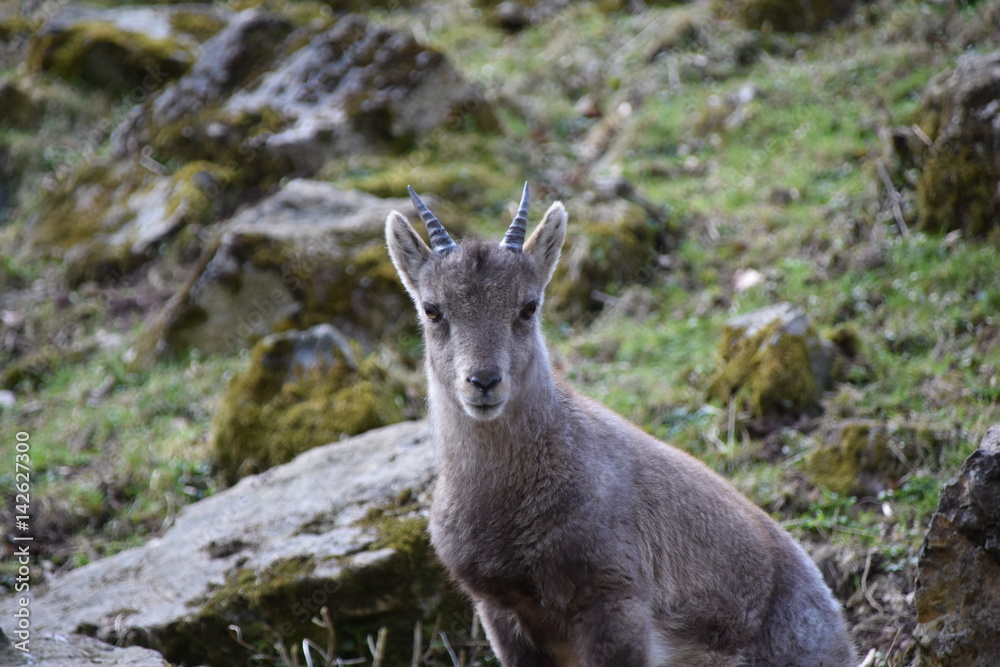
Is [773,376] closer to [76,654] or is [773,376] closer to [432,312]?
[432,312]

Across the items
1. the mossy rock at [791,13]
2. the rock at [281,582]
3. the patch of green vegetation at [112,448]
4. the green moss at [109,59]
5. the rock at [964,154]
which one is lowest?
the patch of green vegetation at [112,448]

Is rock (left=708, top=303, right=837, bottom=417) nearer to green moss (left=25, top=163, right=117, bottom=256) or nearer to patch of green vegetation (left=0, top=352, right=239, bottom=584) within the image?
patch of green vegetation (left=0, top=352, right=239, bottom=584)

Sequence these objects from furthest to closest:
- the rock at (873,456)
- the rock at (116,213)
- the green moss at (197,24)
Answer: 1. the green moss at (197,24)
2. the rock at (116,213)
3. the rock at (873,456)

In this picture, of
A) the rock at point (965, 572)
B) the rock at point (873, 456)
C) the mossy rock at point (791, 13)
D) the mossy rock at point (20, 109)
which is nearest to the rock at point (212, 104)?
the mossy rock at point (20, 109)

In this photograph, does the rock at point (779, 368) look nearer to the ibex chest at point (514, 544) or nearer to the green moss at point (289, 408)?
the green moss at point (289, 408)

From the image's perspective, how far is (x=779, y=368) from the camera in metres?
7.20

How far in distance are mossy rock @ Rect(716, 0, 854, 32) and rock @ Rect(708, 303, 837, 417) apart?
27.5ft

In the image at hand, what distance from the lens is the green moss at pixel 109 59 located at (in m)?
15.2

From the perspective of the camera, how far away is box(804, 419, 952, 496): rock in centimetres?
627

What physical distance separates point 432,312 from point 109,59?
43.4 ft

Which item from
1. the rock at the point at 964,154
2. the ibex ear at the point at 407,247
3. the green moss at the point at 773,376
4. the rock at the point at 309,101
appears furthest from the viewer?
the rock at the point at 309,101

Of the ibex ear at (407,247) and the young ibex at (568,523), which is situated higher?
the ibex ear at (407,247)

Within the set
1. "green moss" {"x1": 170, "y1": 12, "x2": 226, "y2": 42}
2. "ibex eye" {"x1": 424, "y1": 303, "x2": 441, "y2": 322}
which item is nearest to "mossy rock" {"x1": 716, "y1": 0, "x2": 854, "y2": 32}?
"green moss" {"x1": 170, "y1": 12, "x2": 226, "y2": 42}

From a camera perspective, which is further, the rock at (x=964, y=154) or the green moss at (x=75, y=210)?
the green moss at (x=75, y=210)
